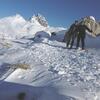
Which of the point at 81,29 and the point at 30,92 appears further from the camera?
the point at 81,29

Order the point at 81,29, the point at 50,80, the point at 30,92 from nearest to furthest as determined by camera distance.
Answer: the point at 30,92
the point at 50,80
the point at 81,29

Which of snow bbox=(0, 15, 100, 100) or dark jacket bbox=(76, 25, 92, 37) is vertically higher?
dark jacket bbox=(76, 25, 92, 37)

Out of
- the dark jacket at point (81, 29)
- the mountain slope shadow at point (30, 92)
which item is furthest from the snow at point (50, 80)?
the dark jacket at point (81, 29)

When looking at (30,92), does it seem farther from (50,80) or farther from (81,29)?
(81,29)

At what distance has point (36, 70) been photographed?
13.3 metres

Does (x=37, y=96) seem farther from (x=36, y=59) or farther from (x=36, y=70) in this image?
(x=36, y=59)

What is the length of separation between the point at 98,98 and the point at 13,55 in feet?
30.6

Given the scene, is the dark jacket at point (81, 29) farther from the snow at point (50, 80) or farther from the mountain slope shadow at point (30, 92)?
the mountain slope shadow at point (30, 92)

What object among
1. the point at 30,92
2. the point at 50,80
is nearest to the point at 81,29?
the point at 50,80

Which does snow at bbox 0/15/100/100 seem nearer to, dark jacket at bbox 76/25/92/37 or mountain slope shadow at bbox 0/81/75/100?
mountain slope shadow at bbox 0/81/75/100

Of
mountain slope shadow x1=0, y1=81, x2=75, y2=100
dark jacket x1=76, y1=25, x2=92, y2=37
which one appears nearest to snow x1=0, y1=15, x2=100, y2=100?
mountain slope shadow x1=0, y1=81, x2=75, y2=100

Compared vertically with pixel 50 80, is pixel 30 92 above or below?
below

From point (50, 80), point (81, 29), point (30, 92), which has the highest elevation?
point (81, 29)

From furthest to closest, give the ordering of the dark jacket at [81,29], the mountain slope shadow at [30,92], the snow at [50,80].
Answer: the dark jacket at [81,29] < the snow at [50,80] < the mountain slope shadow at [30,92]
